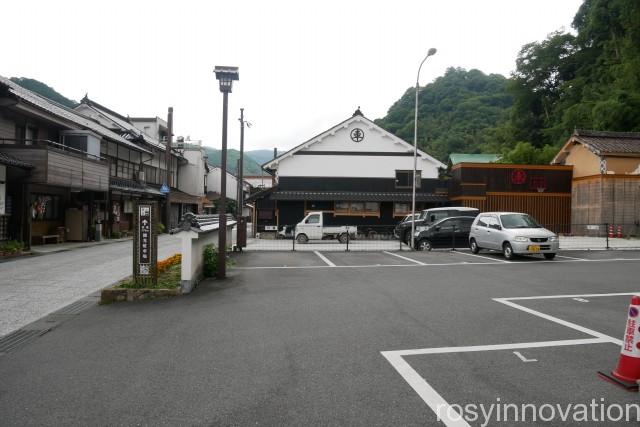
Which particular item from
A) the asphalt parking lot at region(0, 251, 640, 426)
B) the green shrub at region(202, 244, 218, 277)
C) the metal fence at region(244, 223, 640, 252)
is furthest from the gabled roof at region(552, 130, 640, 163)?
the green shrub at region(202, 244, 218, 277)

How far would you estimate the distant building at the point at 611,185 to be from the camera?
23.4 metres

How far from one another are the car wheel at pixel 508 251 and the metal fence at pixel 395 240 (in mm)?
3418

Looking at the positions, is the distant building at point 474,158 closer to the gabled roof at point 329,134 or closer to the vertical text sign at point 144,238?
the gabled roof at point 329,134

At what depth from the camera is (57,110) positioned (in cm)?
2058

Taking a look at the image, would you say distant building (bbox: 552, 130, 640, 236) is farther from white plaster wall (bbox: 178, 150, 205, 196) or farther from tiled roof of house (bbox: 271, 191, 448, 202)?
white plaster wall (bbox: 178, 150, 205, 196)

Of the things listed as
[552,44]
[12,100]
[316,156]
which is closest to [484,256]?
[316,156]

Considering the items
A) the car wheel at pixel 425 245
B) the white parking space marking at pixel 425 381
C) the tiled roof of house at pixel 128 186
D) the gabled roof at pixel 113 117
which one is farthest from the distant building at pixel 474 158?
the white parking space marking at pixel 425 381

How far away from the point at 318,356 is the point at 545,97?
171 ft

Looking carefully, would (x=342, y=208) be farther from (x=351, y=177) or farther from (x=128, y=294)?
(x=128, y=294)

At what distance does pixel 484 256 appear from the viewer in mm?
14570

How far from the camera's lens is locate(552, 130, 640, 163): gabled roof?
77.6 ft

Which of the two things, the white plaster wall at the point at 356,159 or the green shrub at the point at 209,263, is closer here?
the green shrub at the point at 209,263

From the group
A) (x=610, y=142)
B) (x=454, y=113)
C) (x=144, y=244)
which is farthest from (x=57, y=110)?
(x=454, y=113)

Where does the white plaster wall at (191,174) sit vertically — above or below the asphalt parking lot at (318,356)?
above
